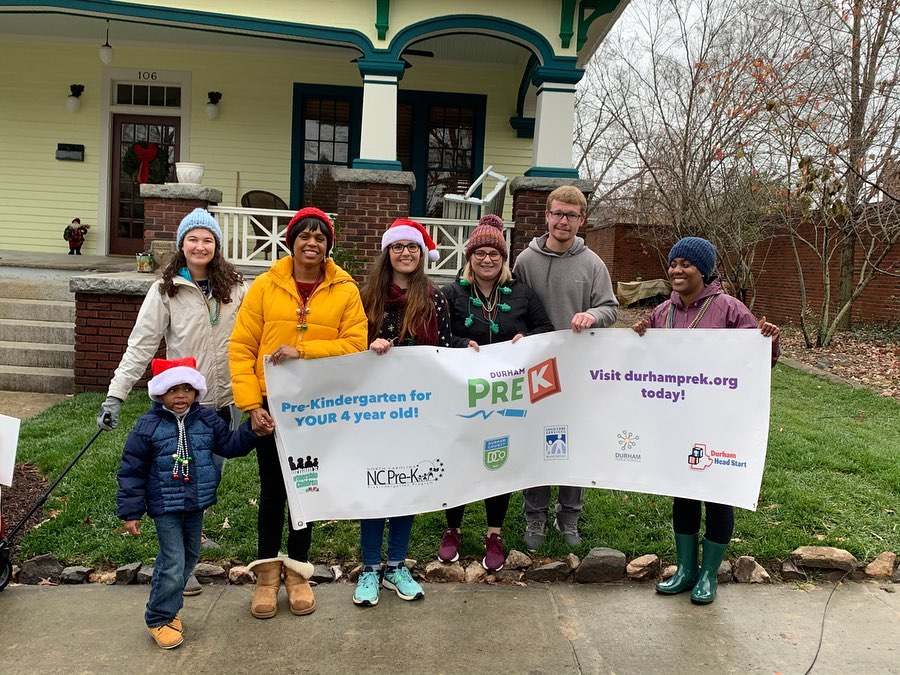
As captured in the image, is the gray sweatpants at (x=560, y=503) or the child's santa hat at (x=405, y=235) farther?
the gray sweatpants at (x=560, y=503)

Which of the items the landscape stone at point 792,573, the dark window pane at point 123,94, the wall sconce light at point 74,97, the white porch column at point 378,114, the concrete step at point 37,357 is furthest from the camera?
the dark window pane at point 123,94

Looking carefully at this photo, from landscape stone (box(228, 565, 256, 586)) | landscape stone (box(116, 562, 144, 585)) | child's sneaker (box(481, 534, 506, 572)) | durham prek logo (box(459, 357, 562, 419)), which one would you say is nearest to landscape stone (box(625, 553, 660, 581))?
child's sneaker (box(481, 534, 506, 572))

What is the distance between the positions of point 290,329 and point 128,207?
1001cm

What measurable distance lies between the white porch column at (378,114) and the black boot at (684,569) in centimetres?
642

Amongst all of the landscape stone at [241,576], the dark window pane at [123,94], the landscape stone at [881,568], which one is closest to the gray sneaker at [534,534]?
the landscape stone at [241,576]

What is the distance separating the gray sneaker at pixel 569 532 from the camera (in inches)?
163

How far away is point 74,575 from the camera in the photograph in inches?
147

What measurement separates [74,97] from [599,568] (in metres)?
11.2

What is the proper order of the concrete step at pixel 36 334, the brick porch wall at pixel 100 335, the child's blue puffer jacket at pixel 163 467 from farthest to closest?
1. the concrete step at pixel 36 334
2. the brick porch wall at pixel 100 335
3. the child's blue puffer jacket at pixel 163 467

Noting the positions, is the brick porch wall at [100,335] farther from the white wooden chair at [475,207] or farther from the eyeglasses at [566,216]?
the eyeglasses at [566,216]

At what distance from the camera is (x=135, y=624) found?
11.0 ft

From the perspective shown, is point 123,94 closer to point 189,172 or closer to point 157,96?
point 157,96

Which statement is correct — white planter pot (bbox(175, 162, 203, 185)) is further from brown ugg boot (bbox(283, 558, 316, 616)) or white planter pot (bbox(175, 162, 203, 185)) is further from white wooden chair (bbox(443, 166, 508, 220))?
brown ugg boot (bbox(283, 558, 316, 616))

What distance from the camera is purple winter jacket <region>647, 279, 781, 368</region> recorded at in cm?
363
